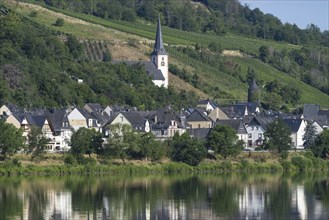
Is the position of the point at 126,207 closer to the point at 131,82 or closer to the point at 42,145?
the point at 42,145

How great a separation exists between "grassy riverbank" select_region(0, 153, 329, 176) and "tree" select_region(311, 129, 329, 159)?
125cm

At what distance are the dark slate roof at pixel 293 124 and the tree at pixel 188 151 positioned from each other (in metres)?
14.7

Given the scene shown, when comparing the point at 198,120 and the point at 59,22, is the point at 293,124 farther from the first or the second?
the point at 59,22

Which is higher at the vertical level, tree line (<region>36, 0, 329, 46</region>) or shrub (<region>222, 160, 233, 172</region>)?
tree line (<region>36, 0, 329, 46</region>)

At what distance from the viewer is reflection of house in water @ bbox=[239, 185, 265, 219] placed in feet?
169

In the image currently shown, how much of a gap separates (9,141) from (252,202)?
19963mm

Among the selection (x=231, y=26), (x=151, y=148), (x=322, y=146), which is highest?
(x=231, y=26)

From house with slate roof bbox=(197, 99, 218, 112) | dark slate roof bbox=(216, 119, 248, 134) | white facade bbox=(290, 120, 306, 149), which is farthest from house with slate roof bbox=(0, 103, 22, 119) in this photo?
house with slate roof bbox=(197, 99, 218, 112)

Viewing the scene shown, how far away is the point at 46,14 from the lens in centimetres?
13450

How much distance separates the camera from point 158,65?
4749 inches

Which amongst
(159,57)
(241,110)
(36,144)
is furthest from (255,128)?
(159,57)

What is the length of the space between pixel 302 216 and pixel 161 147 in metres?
26.2

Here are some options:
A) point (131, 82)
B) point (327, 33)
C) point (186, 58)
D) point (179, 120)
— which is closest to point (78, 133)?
point (179, 120)

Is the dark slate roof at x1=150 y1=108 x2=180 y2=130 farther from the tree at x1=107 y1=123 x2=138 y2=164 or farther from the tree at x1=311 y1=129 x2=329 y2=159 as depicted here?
the tree at x1=311 y1=129 x2=329 y2=159
